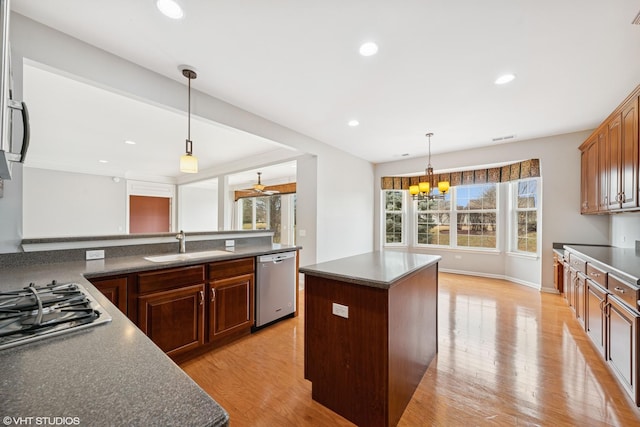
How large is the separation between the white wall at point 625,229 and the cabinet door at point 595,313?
1374 millimetres

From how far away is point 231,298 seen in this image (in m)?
2.66

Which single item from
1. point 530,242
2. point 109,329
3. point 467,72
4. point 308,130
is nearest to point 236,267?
point 109,329

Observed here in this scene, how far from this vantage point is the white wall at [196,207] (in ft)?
27.1

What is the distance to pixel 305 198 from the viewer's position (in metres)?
4.61

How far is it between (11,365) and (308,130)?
3.86m

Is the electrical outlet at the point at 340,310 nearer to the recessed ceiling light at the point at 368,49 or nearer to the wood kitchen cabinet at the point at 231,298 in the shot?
the wood kitchen cabinet at the point at 231,298

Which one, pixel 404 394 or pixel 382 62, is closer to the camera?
pixel 404 394

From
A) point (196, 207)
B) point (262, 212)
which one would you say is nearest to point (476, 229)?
point (262, 212)

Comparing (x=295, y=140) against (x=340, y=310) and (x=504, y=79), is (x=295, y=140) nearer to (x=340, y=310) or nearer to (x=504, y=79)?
(x=504, y=79)

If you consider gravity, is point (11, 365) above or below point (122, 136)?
below

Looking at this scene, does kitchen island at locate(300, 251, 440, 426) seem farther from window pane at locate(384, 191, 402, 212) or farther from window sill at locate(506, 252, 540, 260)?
window pane at locate(384, 191, 402, 212)

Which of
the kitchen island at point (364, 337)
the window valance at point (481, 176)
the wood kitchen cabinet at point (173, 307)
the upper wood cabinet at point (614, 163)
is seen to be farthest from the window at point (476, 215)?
the wood kitchen cabinet at point (173, 307)

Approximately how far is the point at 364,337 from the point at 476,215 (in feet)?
17.1

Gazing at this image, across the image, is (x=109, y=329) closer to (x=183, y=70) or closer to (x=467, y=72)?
(x=183, y=70)
